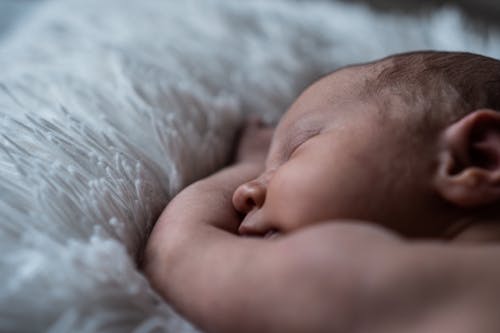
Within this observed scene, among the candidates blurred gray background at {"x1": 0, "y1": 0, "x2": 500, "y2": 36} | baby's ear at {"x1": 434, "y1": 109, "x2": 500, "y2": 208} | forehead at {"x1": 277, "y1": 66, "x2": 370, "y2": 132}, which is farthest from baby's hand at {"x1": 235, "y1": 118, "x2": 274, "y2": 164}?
blurred gray background at {"x1": 0, "y1": 0, "x2": 500, "y2": 36}

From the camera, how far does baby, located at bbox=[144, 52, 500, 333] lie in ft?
1.32

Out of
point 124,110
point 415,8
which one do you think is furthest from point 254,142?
point 415,8

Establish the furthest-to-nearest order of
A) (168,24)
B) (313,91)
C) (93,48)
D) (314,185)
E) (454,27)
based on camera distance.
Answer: (454,27), (168,24), (93,48), (313,91), (314,185)

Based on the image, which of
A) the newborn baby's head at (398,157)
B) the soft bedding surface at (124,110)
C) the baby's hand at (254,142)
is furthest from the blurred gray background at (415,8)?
the newborn baby's head at (398,157)

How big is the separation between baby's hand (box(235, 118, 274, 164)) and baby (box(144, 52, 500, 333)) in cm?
12

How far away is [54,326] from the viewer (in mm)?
429

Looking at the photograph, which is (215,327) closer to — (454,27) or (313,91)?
(313,91)

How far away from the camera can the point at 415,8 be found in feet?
4.17

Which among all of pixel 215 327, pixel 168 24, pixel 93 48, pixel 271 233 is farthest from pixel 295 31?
pixel 215 327

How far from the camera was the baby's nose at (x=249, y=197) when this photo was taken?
0.57 m

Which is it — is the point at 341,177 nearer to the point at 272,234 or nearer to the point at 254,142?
the point at 272,234

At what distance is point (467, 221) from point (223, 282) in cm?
Result: 21

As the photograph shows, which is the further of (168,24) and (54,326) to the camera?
(168,24)

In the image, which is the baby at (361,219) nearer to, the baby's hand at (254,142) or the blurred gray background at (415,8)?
the baby's hand at (254,142)
